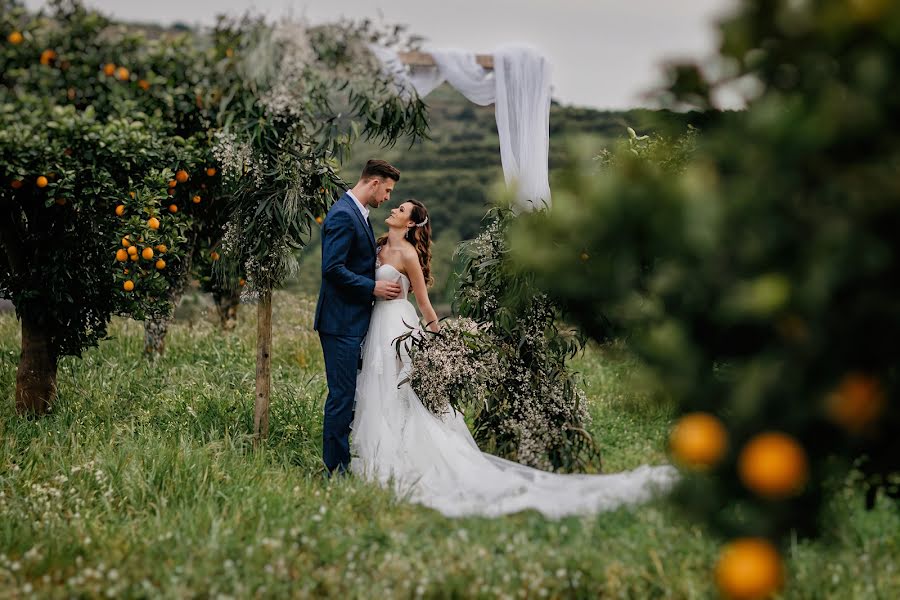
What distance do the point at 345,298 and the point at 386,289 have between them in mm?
311

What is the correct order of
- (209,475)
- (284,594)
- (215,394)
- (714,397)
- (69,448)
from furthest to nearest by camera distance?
(215,394)
(69,448)
(209,475)
(284,594)
(714,397)

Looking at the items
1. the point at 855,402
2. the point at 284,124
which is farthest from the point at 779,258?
the point at 284,124

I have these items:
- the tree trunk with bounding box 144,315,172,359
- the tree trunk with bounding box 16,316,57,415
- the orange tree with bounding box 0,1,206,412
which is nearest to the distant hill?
the tree trunk with bounding box 144,315,172,359

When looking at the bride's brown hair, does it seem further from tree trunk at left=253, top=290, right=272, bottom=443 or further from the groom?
tree trunk at left=253, top=290, right=272, bottom=443

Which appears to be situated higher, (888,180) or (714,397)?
(888,180)

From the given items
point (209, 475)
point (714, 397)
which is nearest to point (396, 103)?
point (209, 475)

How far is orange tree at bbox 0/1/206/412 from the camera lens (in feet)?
14.0

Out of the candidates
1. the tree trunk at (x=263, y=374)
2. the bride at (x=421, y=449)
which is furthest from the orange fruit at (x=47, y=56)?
the bride at (x=421, y=449)

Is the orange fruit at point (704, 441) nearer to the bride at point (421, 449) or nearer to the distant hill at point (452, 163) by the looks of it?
the bride at point (421, 449)

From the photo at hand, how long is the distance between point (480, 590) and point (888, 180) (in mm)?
2398

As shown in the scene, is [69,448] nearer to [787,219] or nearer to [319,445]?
[319,445]

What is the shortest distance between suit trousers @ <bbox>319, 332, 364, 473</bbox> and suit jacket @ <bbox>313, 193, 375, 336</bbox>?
4.0 inches

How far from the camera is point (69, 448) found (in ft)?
18.0

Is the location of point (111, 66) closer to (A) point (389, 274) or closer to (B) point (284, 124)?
(B) point (284, 124)
